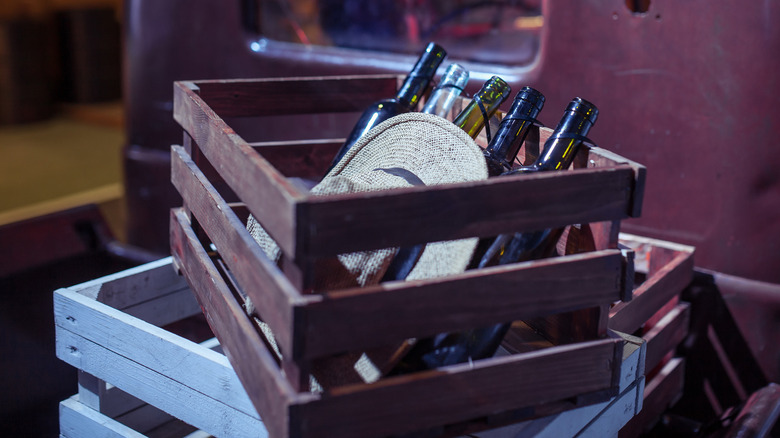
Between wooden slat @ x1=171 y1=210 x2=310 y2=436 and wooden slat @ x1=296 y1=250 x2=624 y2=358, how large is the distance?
0.08 metres

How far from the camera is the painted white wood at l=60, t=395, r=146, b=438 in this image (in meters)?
1.06

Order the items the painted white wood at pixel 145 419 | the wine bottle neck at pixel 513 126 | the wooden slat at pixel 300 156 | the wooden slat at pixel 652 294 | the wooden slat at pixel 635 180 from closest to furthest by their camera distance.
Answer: the wooden slat at pixel 635 180 < the wine bottle neck at pixel 513 126 < the wooden slat at pixel 652 294 < the painted white wood at pixel 145 419 < the wooden slat at pixel 300 156

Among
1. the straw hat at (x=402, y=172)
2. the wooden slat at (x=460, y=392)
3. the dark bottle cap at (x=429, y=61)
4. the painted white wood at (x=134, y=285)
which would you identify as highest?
the dark bottle cap at (x=429, y=61)

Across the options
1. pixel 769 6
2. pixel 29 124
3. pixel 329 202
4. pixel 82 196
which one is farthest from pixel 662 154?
pixel 29 124

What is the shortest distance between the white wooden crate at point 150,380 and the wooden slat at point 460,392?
7cm

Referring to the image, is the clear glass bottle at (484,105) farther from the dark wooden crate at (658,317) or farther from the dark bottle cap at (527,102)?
the dark wooden crate at (658,317)

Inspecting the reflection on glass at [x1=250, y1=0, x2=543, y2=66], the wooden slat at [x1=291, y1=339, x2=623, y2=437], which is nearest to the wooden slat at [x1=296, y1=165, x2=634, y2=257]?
the wooden slat at [x1=291, y1=339, x2=623, y2=437]

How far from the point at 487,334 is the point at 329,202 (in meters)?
0.29

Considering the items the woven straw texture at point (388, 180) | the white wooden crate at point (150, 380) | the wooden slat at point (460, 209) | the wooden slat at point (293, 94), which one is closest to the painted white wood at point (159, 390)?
the white wooden crate at point (150, 380)

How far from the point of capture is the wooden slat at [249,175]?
692mm

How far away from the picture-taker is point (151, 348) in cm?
Result: 100

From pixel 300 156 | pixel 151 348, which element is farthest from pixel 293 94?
pixel 151 348

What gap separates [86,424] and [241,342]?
415 millimetres

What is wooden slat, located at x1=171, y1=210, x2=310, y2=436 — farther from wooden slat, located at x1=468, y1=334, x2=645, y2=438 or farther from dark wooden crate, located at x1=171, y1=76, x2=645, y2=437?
wooden slat, located at x1=468, y1=334, x2=645, y2=438
